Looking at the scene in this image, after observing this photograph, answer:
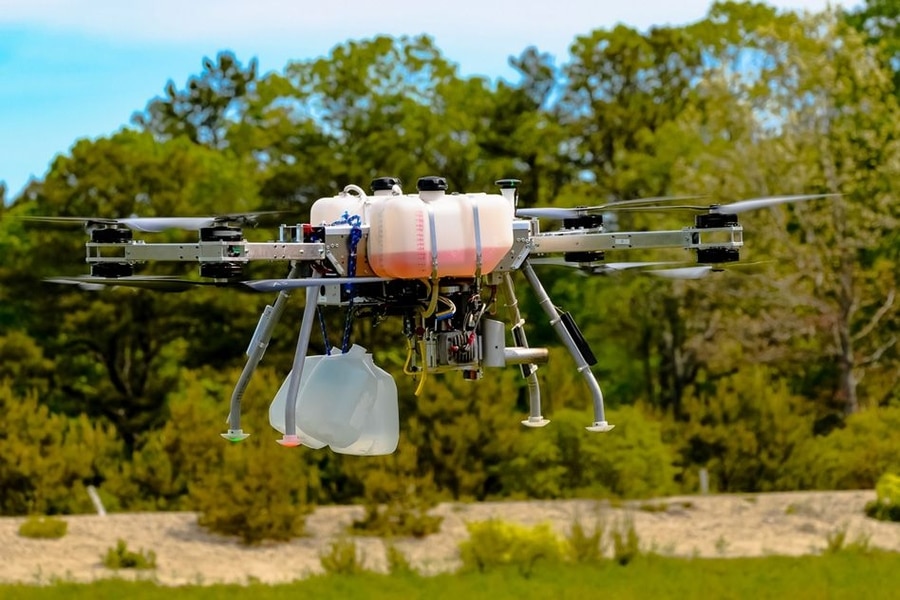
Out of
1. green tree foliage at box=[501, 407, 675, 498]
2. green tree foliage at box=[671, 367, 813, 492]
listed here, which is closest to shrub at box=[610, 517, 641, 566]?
green tree foliage at box=[501, 407, 675, 498]

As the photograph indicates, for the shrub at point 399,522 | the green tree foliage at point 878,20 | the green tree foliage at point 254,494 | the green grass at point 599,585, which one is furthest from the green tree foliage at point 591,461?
the green tree foliage at point 878,20

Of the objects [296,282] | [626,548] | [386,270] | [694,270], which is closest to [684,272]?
[694,270]

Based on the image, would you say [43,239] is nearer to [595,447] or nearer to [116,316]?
[116,316]

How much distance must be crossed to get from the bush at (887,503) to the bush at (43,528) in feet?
42.6

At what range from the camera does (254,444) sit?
83.1 feet

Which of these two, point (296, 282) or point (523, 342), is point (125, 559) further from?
point (296, 282)

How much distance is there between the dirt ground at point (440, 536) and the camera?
22516 millimetres

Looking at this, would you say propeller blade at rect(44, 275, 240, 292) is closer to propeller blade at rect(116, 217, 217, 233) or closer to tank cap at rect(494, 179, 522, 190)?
propeller blade at rect(116, 217, 217, 233)

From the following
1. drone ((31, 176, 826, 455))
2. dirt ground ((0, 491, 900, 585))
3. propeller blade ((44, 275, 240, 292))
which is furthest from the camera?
dirt ground ((0, 491, 900, 585))

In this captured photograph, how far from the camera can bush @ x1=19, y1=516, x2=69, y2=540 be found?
76.9ft

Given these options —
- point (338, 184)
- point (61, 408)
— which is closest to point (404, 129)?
point (338, 184)

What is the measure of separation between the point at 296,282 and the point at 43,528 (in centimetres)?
1788

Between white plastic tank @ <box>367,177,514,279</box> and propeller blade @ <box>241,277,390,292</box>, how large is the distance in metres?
0.13

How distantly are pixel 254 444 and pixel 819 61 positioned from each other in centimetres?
1653
